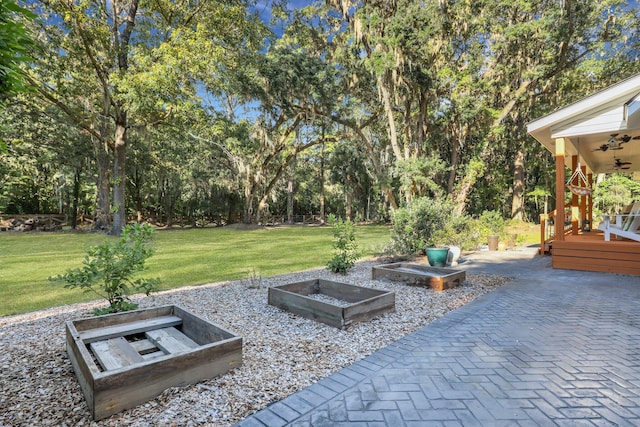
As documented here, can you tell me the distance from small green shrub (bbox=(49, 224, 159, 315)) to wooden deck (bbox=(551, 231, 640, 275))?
8315mm

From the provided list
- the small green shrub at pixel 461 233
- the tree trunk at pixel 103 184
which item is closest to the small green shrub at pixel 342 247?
the small green shrub at pixel 461 233

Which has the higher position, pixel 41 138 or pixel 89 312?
pixel 41 138

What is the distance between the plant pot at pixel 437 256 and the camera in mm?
6980

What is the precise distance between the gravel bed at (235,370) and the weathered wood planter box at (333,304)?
10cm

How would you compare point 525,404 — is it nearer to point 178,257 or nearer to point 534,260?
point 534,260

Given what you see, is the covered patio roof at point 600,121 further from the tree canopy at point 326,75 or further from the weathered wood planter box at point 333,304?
the weathered wood planter box at point 333,304

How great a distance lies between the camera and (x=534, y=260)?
8.60 metres

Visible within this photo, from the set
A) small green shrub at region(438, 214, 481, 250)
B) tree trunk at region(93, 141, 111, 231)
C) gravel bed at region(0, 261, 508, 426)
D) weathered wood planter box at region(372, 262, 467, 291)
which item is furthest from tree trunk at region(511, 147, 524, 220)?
tree trunk at region(93, 141, 111, 231)

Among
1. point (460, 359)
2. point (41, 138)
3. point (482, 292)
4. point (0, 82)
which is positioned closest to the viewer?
point (0, 82)

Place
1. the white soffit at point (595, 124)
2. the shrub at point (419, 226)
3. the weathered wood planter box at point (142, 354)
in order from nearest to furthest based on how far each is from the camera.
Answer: the weathered wood planter box at point (142, 354)
the white soffit at point (595, 124)
the shrub at point (419, 226)

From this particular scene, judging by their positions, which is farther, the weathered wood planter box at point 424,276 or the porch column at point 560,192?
the porch column at point 560,192

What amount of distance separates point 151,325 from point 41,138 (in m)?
20.6

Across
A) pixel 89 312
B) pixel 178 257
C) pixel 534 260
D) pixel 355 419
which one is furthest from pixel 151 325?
pixel 534 260

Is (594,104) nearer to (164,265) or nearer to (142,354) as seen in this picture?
(142,354)
